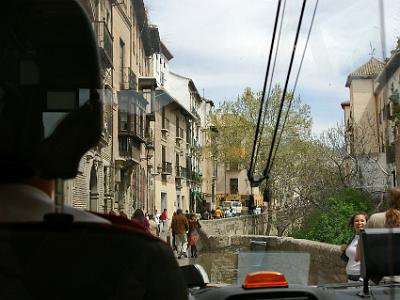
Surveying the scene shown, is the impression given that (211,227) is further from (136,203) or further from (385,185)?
(385,185)

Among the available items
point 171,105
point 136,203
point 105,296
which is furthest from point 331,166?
point 105,296

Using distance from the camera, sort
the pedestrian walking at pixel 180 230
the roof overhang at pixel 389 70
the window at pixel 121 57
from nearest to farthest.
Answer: the roof overhang at pixel 389 70 → the window at pixel 121 57 → the pedestrian walking at pixel 180 230

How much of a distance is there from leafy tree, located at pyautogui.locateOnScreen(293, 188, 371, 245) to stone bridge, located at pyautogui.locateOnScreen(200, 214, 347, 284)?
0.10 feet

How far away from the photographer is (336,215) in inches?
76.9

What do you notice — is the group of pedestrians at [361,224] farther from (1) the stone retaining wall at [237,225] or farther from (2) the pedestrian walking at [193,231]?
(2) the pedestrian walking at [193,231]

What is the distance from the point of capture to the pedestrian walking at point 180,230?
159cm

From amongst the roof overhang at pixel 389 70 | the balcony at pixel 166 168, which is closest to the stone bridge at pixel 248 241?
the balcony at pixel 166 168

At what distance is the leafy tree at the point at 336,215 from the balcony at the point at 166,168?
46 cm

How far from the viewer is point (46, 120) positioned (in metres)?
1.27

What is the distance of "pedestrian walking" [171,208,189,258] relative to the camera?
159 centimetres

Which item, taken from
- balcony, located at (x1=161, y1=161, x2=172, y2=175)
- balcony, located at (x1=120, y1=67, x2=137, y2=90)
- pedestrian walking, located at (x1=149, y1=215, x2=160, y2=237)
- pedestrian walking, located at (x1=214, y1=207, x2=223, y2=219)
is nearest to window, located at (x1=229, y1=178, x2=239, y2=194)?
pedestrian walking, located at (x1=214, y1=207, x2=223, y2=219)

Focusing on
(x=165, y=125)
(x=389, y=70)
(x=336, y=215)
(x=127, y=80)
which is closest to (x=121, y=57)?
(x=127, y=80)

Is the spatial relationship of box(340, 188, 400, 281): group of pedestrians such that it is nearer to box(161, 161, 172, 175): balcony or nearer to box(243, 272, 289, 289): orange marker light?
box(243, 272, 289, 289): orange marker light

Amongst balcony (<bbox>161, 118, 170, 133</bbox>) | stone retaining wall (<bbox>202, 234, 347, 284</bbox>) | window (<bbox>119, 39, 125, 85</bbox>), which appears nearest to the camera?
window (<bbox>119, 39, 125, 85</bbox>)
